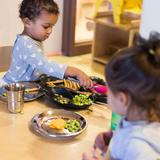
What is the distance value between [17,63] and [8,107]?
335 mm

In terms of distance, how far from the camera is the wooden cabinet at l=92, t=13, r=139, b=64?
11.3 ft

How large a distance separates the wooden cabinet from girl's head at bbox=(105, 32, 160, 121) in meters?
2.57

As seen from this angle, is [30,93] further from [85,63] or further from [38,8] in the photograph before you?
[85,63]

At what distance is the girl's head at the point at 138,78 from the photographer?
0.71 metres

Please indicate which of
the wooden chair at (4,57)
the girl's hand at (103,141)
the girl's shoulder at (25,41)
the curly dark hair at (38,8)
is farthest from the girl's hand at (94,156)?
the wooden chair at (4,57)

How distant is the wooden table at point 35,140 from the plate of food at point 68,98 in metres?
0.03

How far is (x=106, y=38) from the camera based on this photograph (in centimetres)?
369

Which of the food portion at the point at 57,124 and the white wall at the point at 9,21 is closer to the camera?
the food portion at the point at 57,124

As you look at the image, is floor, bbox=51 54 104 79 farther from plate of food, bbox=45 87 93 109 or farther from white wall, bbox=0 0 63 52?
plate of food, bbox=45 87 93 109

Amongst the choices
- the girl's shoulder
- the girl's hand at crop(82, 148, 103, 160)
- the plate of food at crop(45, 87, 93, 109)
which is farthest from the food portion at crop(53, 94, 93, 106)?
the girl's hand at crop(82, 148, 103, 160)

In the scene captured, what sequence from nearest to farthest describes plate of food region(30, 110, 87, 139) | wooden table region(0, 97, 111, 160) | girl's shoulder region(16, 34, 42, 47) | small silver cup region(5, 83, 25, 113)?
wooden table region(0, 97, 111, 160), plate of food region(30, 110, 87, 139), small silver cup region(5, 83, 25, 113), girl's shoulder region(16, 34, 42, 47)

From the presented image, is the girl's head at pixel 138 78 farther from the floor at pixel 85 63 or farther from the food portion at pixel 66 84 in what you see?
the floor at pixel 85 63

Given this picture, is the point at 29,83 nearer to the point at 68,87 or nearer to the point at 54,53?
the point at 68,87

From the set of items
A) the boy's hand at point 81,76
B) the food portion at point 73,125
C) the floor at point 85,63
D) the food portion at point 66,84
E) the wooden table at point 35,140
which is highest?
the boy's hand at point 81,76
